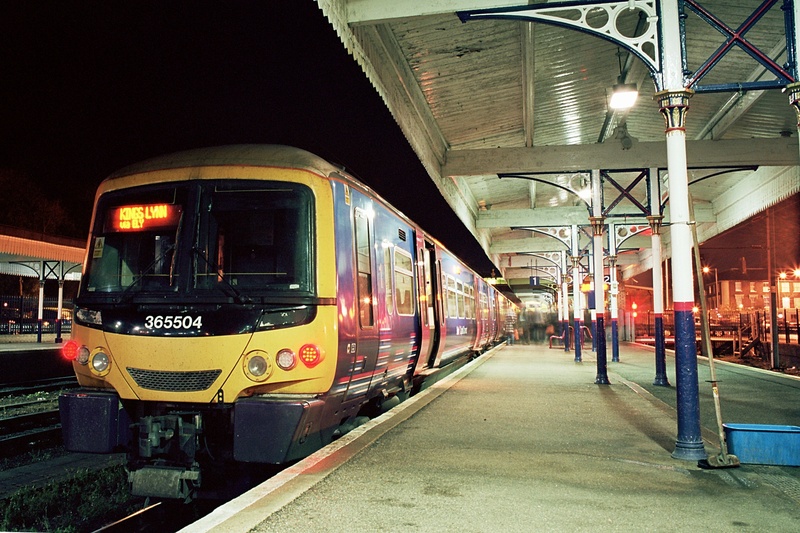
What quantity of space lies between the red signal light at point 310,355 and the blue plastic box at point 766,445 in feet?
12.7

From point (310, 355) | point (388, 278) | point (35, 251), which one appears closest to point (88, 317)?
point (310, 355)

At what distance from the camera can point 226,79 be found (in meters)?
10.2

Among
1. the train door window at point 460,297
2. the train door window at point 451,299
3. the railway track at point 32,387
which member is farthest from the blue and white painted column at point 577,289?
the railway track at point 32,387

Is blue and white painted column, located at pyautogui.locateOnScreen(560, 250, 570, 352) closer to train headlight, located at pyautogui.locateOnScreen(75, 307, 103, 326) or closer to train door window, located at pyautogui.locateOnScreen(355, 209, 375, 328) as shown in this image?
train door window, located at pyautogui.locateOnScreen(355, 209, 375, 328)

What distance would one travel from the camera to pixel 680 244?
6.38 metres

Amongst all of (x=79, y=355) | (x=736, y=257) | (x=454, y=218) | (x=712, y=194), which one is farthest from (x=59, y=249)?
(x=736, y=257)

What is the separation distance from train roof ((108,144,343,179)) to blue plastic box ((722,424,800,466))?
4482 mm

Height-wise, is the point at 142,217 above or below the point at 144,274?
above

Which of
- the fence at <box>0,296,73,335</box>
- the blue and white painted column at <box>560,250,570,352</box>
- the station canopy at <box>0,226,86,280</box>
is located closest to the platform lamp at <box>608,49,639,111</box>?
the blue and white painted column at <box>560,250,570,352</box>

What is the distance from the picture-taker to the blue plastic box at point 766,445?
5.86 metres

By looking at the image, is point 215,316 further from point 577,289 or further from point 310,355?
point 577,289

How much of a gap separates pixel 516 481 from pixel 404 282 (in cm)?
391

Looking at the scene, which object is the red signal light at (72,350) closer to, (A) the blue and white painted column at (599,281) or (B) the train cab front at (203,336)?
(B) the train cab front at (203,336)

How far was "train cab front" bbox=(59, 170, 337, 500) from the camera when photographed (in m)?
5.17
